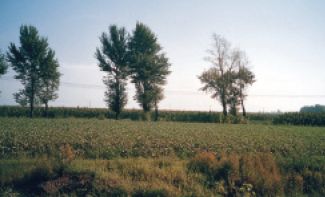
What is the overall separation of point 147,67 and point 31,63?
64.3ft

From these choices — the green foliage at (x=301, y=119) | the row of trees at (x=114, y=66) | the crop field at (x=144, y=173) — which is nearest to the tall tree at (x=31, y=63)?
the row of trees at (x=114, y=66)

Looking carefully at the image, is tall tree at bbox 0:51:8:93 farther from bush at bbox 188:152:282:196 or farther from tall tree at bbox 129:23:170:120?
bush at bbox 188:152:282:196

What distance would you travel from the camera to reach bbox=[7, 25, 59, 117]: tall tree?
41906 mm

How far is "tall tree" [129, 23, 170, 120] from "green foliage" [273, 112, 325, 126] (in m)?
23.3

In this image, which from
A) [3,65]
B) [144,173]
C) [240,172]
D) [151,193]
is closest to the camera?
[151,193]

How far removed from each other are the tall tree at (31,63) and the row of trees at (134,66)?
913cm

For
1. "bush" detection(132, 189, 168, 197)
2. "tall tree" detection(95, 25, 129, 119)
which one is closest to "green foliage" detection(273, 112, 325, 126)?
"tall tree" detection(95, 25, 129, 119)

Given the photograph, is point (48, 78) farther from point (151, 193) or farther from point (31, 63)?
point (151, 193)

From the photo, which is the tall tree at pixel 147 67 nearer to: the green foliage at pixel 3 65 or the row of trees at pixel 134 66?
the row of trees at pixel 134 66

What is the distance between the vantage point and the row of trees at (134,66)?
145 ft

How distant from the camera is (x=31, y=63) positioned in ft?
140

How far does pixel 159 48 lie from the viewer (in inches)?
1901

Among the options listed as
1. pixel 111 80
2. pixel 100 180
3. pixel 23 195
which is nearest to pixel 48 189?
pixel 23 195

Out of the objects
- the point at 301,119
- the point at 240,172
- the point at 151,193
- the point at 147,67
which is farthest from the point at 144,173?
the point at 301,119
